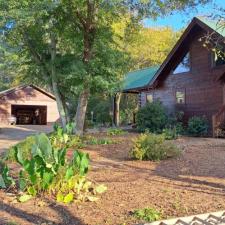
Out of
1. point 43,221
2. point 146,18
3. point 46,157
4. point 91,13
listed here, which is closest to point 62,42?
point 91,13

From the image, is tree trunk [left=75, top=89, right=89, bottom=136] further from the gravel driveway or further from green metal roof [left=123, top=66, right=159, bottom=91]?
green metal roof [left=123, top=66, right=159, bottom=91]

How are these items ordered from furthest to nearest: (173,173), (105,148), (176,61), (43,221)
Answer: (176,61) < (105,148) < (173,173) < (43,221)

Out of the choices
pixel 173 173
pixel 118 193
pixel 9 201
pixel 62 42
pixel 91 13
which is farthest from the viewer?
pixel 62 42

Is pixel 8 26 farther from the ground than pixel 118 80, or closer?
farther from the ground

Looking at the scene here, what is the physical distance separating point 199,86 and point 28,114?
30.3 meters

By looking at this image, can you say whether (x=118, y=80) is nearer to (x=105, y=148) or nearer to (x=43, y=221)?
(x=105, y=148)

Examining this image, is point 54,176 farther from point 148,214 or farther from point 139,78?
point 139,78

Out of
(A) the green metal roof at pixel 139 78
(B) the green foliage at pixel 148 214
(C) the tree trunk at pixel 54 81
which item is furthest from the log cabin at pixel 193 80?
(B) the green foliage at pixel 148 214

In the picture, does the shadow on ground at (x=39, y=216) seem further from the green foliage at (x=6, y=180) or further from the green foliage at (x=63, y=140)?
the green foliage at (x=63, y=140)

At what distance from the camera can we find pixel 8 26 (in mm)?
19031

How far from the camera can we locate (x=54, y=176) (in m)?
7.67

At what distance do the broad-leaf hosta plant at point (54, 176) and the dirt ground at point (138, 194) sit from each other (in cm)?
28

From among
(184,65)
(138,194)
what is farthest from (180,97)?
(138,194)

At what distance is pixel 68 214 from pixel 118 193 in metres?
1.56
